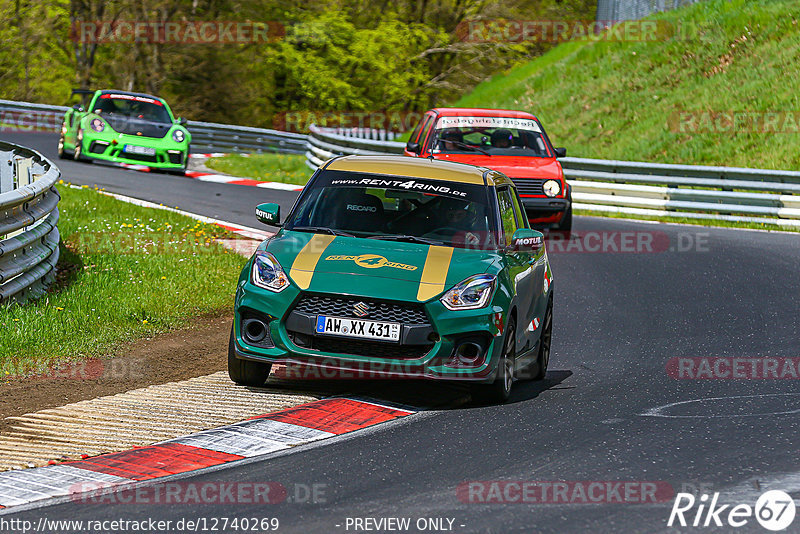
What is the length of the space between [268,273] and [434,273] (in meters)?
1.07

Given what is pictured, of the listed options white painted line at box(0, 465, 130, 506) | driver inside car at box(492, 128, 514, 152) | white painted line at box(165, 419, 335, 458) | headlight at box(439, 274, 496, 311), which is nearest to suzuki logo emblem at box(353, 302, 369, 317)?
headlight at box(439, 274, 496, 311)

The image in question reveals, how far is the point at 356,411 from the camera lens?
7020mm

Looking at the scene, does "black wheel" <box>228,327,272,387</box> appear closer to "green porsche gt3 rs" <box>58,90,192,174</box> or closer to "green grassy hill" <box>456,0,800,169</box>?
"green porsche gt3 rs" <box>58,90,192,174</box>

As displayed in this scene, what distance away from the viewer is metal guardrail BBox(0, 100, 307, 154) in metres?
31.4

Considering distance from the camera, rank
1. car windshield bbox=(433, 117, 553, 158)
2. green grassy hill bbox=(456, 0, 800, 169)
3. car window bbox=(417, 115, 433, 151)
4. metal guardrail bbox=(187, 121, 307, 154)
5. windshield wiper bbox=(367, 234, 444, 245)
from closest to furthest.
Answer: windshield wiper bbox=(367, 234, 444, 245), car windshield bbox=(433, 117, 553, 158), car window bbox=(417, 115, 433, 151), green grassy hill bbox=(456, 0, 800, 169), metal guardrail bbox=(187, 121, 307, 154)

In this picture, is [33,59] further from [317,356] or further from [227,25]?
[317,356]

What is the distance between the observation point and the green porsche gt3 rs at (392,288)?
7.08 meters

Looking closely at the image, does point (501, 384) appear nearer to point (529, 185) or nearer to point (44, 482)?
point (44, 482)

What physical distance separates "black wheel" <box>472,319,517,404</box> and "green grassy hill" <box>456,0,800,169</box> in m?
18.7

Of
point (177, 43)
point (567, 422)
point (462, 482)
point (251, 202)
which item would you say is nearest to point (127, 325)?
point (567, 422)

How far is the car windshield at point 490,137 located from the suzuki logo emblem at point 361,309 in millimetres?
9161

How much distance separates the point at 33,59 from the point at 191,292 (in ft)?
134

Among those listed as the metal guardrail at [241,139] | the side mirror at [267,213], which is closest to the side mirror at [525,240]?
the side mirror at [267,213]

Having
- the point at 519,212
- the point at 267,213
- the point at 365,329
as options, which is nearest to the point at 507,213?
the point at 519,212
